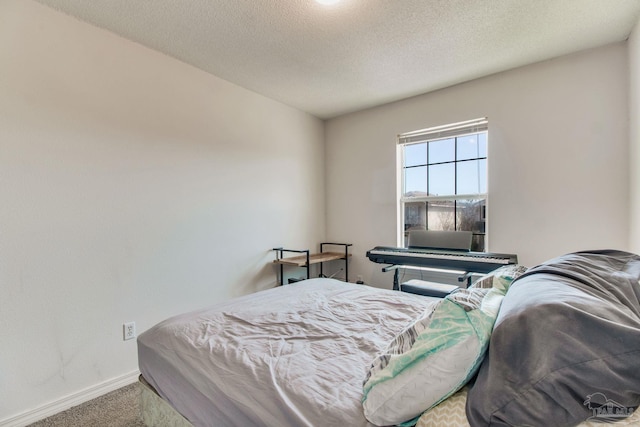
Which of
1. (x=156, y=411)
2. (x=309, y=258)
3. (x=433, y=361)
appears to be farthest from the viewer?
(x=309, y=258)

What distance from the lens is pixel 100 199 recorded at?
2.09 metres

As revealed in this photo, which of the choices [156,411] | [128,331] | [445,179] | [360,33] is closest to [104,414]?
[128,331]

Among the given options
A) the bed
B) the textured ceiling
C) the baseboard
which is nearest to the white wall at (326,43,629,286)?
the textured ceiling

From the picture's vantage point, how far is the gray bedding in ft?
1.97

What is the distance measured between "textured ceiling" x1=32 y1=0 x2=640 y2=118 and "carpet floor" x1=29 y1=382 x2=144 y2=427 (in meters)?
2.50

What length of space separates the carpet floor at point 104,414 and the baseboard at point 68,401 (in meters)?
0.03

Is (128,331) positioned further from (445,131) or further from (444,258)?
(445,131)

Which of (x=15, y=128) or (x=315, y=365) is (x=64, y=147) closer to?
(x=15, y=128)

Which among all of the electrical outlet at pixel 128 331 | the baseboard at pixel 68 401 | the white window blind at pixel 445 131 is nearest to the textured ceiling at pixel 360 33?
the white window blind at pixel 445 131

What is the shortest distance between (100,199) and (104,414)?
4.48 feet

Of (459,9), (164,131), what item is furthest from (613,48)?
(164,131)

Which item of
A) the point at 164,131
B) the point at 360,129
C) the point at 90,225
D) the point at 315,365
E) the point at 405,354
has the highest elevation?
the point at 360,129

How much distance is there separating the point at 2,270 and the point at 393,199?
329cm

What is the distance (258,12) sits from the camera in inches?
75.0
